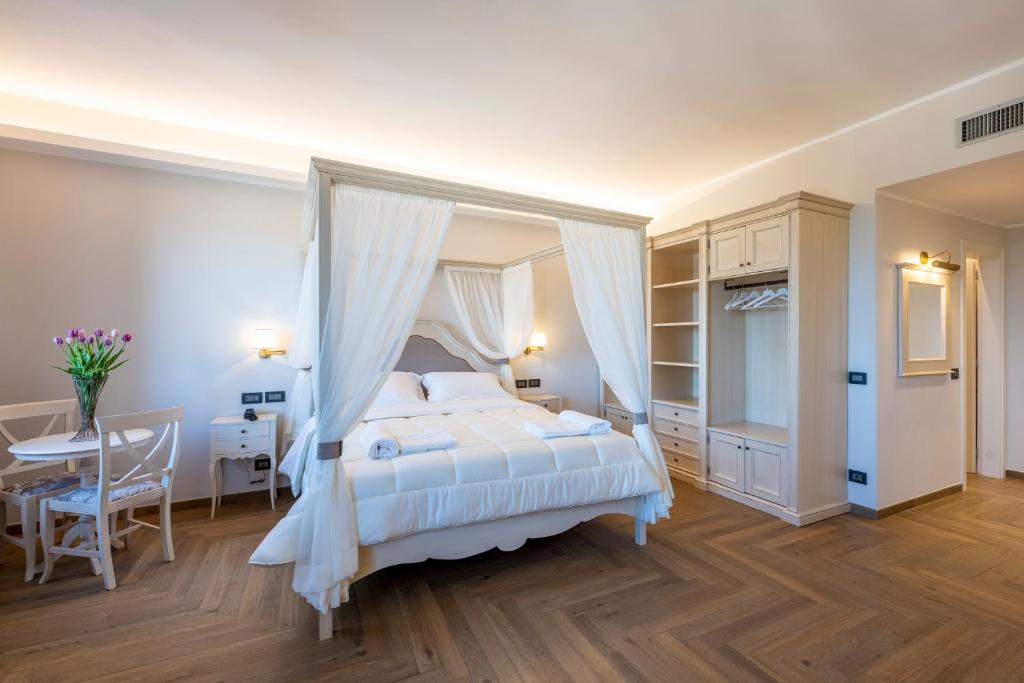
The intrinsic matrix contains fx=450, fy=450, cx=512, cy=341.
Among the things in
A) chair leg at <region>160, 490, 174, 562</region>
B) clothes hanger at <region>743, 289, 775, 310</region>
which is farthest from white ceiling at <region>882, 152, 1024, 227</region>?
chair leg at <region>160, 490, 174, 562</region>

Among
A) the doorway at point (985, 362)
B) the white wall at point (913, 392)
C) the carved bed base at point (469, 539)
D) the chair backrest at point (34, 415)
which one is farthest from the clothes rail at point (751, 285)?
the chair backrest at point (34, 415)

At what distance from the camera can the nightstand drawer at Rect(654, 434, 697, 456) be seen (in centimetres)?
427

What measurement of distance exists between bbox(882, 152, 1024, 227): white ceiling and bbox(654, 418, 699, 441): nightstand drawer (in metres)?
2.47

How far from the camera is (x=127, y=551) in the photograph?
298 cm

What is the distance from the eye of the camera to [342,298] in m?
2.23

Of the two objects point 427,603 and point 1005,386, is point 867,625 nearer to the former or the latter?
point 427,603

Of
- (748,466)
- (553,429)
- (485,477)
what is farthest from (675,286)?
(485,477)

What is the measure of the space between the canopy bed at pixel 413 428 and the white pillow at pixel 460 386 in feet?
2.75

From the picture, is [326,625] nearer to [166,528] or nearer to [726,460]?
[166,528]

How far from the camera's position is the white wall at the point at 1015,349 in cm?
430

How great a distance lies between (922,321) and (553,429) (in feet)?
10.9

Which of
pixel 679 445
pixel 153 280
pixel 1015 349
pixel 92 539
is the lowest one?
pixel 92 539

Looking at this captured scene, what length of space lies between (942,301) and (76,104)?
7090 mm

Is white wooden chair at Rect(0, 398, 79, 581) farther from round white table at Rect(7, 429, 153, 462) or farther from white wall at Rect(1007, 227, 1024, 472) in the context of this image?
white wall at Rect(1007, 227, 1024, 472)
